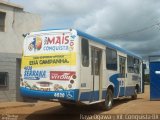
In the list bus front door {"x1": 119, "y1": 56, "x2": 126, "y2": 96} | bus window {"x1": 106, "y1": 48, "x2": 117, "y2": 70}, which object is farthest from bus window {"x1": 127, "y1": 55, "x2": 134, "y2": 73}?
bus window {"x1": 106, "y1": 48, "x2": 117, "y2": 70}

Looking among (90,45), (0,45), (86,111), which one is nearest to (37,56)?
(90,45)

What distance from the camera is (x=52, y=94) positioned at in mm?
13633

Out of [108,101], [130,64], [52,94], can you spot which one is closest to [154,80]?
[130,64]

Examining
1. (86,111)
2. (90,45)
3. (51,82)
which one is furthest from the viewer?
(86,111)

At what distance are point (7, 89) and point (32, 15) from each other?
4.82 metres

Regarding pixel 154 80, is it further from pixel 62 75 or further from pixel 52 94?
pixel 52 94

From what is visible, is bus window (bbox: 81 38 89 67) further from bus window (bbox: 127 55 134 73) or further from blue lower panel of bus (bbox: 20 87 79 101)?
bus window (bbox: 127 55 134 73)

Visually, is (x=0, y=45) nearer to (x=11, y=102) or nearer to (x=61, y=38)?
(x=11, y=102)

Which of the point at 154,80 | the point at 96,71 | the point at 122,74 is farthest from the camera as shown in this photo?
the point at 154,80

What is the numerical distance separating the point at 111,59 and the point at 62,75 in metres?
4.59

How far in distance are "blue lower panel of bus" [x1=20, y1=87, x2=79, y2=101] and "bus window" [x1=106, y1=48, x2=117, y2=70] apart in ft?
13.1

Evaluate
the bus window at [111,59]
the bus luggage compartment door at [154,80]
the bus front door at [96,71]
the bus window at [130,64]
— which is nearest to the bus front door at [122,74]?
the bus window at [130,64]

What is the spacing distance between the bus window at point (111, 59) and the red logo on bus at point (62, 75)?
149 inches

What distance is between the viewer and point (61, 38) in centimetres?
1402
